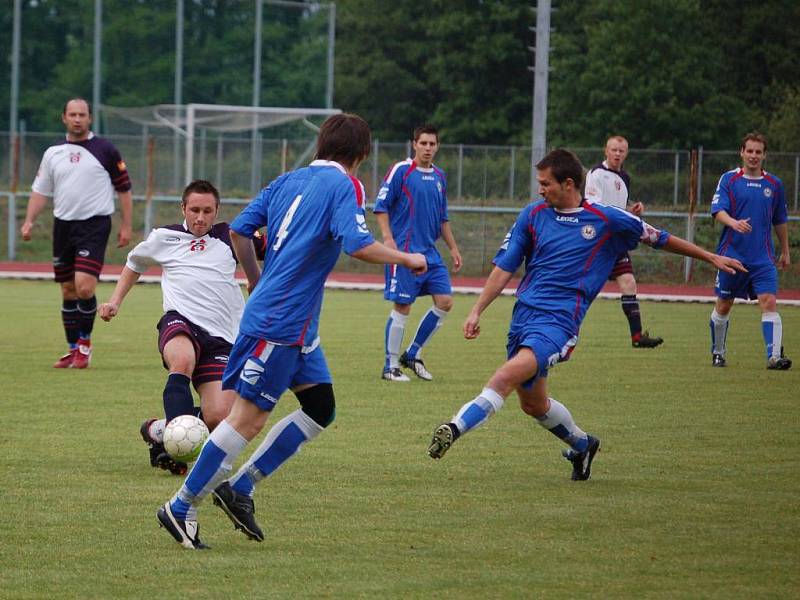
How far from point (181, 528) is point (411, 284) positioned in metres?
6.30

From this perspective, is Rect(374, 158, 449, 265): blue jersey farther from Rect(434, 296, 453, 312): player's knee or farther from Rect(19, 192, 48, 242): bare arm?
Rect(19, 192, 48, 242): bare arm

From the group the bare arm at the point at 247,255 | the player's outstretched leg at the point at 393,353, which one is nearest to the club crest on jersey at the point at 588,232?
the bare arm at the point at 247,255

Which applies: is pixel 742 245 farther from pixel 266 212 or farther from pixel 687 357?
pixel 266 212

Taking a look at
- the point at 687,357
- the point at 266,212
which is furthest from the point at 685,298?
the point at 266,212

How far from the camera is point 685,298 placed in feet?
73.3

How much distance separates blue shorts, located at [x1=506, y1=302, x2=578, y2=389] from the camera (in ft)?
22.3

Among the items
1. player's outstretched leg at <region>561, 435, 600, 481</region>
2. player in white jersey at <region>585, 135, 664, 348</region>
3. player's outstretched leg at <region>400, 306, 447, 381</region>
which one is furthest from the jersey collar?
player in white jersey at <region>585, 135, 664, 348</region>

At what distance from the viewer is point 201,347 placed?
7426mm

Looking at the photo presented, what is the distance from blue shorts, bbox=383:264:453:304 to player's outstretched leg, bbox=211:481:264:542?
6.02 meters

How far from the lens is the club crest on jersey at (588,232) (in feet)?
23.0

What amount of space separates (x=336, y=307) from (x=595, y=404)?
967cm

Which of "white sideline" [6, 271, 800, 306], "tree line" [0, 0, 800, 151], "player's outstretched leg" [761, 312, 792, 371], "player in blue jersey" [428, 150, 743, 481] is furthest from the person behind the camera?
"tree line" [0, 0, 800, 151]

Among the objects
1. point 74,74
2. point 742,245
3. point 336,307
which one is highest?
point 74,74

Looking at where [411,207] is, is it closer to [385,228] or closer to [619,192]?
[385,228]
